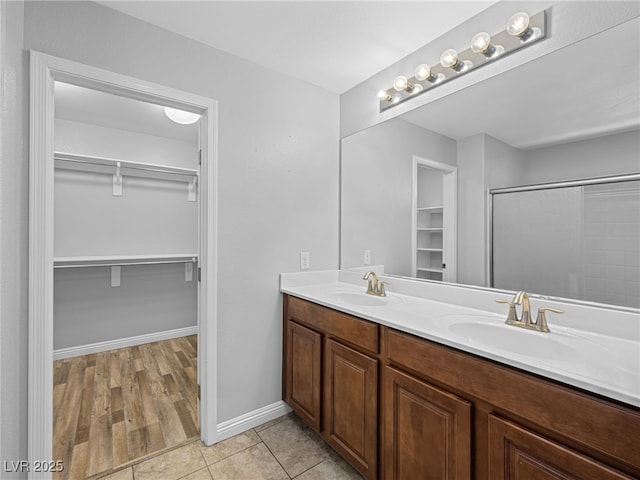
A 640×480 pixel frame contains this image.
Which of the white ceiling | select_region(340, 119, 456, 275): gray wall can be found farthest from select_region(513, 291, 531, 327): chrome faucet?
the white ceiling

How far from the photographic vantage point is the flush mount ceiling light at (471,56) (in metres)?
1.28

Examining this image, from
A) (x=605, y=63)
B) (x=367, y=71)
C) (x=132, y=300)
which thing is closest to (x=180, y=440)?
(x=132, y=300)

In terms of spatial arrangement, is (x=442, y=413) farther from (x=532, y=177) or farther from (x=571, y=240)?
(x=532, y=177)

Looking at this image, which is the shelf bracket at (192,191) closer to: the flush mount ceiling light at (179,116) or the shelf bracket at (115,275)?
the shelf bracket at (115,275)

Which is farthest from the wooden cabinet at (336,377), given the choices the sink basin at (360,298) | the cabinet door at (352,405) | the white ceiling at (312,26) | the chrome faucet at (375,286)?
the white ceiling at (312,26)

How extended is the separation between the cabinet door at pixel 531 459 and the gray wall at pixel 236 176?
4.74 ft

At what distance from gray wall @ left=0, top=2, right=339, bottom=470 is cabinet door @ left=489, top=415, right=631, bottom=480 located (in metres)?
1.45

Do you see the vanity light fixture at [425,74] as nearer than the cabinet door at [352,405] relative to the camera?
No

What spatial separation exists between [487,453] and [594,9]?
1656mm

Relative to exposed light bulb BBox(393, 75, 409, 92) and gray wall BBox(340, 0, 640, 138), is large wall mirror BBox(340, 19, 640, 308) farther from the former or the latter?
exposed light bulb BBox(393, 75, 409, 92)

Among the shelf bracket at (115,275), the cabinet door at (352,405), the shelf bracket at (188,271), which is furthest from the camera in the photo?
the shelf bracket at (188,271)

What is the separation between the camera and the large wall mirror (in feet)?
3.65

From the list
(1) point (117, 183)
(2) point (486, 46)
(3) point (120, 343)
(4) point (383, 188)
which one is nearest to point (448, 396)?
(4) point (383, 188)

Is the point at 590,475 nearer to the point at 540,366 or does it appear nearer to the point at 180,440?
the point at 540,366
